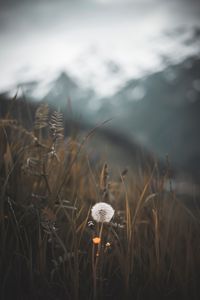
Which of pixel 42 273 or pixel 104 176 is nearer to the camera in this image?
pixel 42 273

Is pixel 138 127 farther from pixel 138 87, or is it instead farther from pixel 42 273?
pixel 42 273

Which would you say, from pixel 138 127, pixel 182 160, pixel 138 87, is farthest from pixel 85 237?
pixel 138 87

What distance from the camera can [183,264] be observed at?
1448mm

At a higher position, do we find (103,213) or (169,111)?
(169,111)

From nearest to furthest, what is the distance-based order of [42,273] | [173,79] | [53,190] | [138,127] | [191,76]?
[42,273], [53,190], [138,127], [191,76], [173,79]

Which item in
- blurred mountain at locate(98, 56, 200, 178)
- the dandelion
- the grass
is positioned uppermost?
blurred mountain at locate(98, 56, 200, 178)

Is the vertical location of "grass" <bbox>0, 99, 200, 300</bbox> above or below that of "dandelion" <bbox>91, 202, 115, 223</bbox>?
below

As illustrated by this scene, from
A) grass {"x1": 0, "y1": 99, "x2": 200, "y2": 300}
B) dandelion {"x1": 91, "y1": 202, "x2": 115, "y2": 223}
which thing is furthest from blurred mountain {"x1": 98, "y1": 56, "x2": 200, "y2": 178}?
dandelion {"x1": 91, "y1": 202, "x2": 115, "y2": 223}

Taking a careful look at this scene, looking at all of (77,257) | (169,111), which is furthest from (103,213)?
(169,111)

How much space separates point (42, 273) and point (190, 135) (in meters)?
124

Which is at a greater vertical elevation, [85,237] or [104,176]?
[104,176]

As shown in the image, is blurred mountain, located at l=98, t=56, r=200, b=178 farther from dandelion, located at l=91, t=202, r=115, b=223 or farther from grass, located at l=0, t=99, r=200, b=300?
dandelion, located at l=91, t=202, r=115, b=223

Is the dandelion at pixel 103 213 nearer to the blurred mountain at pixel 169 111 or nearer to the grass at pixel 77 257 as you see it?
the grass at pixel 77 257

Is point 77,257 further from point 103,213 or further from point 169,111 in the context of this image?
point 169,111
